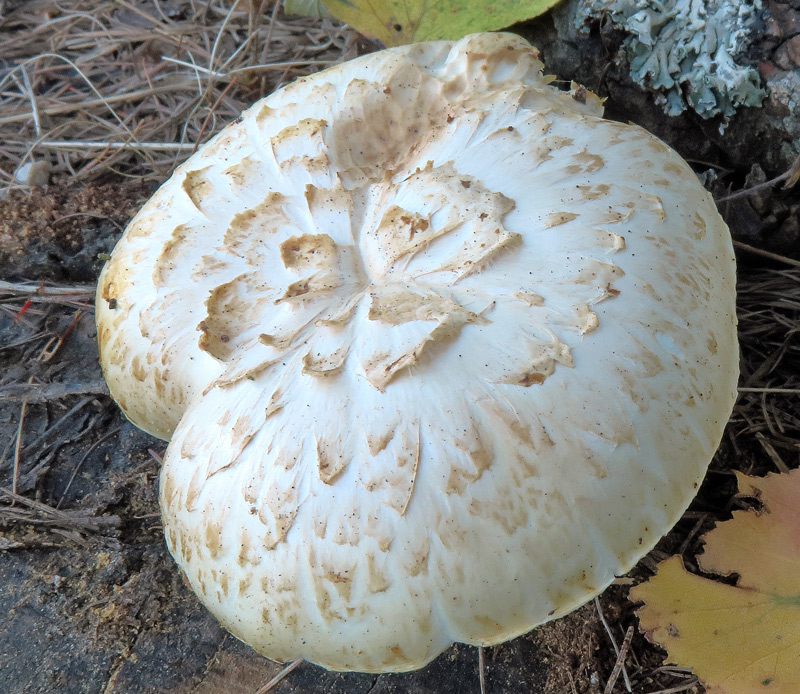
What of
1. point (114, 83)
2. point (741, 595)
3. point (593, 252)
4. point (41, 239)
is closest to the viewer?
point (593, 252)

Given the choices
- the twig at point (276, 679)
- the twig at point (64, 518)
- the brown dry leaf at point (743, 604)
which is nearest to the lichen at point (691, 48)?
the brown dry leaf at point (743, 604)

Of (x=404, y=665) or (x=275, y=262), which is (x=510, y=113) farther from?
(x=404, y=665)

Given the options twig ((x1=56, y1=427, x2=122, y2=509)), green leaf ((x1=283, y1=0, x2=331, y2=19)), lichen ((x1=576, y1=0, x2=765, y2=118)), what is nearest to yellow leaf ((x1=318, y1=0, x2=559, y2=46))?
lichen ((x1=576, y1=0, x2=765, y2=118))

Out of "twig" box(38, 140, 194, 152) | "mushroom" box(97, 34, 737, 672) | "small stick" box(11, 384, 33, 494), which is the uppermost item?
"mushroom" box(97, 34, 737, 672)

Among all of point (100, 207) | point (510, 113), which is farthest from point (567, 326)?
point (100, 207)

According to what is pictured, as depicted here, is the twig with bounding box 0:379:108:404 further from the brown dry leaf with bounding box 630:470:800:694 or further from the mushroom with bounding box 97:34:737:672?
the brown dry leaf with bounding box 630:470:800:694

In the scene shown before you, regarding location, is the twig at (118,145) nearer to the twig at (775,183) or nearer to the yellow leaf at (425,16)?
the yellow leaf at (425,16)
